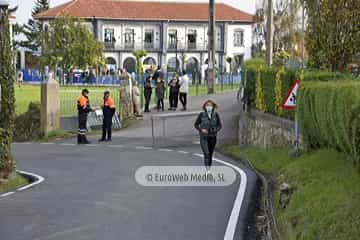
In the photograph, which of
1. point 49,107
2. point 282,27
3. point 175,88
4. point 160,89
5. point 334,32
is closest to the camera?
point 334,32

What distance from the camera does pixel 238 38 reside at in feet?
338

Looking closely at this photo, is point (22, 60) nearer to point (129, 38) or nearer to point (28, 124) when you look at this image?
point (129, 38)

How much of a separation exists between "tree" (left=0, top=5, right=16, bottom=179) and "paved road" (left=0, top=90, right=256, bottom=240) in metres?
1.04

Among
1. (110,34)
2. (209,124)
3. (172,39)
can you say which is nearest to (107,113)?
(209,124)

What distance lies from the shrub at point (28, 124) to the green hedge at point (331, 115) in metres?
18.2

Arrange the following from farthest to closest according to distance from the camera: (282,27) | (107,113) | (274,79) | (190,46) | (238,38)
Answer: (238,38)
(190,46)
(282,27)
(107,113)
(274,79)

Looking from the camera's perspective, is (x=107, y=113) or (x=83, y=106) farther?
(x=107, y=113)

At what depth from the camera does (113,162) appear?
2189 cm

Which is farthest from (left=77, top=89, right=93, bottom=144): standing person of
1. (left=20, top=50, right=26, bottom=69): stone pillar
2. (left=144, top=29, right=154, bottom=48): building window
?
(left=144, top=29, right=154, bottom=48): building window

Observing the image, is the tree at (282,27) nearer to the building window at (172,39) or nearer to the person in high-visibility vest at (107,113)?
the building window at (172,39)

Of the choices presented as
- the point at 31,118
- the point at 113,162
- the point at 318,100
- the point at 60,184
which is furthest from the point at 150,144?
the point at 318,100

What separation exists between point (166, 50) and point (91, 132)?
2594 inches

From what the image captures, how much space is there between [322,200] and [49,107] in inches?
916

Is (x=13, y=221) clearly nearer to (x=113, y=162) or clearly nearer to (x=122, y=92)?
(x=113, y=162)
